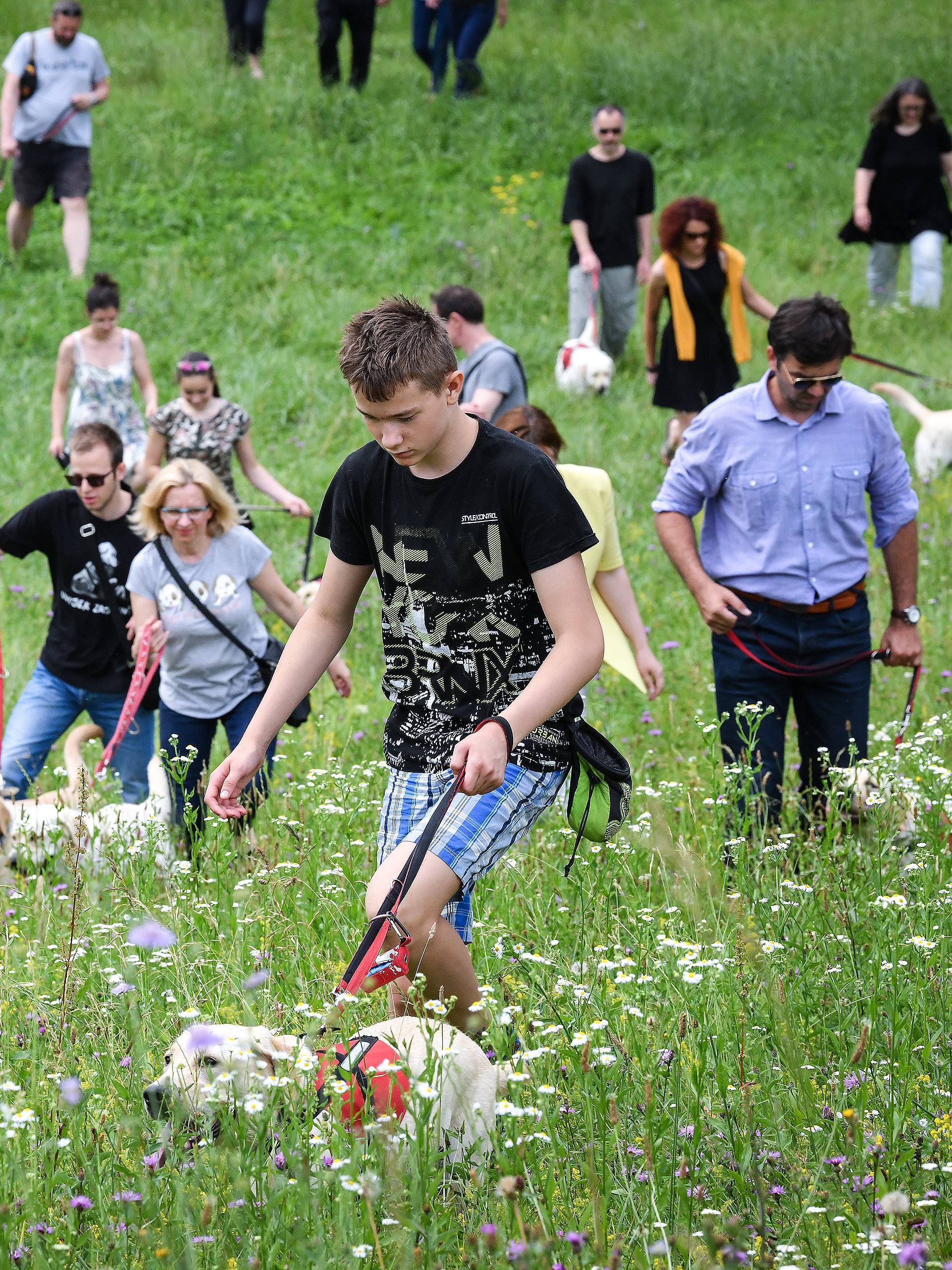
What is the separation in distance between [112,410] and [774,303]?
23.1 ft

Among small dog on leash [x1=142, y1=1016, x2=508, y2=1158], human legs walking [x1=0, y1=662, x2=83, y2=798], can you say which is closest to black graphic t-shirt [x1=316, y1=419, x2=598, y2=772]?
small dog on leash [x1=142, y1=1016, x2=508, y2=1158]

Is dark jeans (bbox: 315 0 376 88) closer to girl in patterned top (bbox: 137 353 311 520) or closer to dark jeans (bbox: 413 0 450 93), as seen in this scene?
dark jeans (bbox: 413 0 450 93)

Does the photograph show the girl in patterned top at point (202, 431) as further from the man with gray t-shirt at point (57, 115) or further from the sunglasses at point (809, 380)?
the man with gray t-shirt at point (57, 115)

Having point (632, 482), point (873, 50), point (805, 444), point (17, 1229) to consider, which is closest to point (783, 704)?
point (805, 444)

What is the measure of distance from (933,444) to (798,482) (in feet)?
19.1

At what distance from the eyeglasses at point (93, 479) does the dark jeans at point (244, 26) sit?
15114mm

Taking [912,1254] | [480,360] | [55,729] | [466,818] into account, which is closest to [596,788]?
[466,818]

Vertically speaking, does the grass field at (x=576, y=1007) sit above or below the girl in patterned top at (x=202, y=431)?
below

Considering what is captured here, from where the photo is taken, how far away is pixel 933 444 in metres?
10.4

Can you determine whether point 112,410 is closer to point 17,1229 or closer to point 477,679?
point 477,679

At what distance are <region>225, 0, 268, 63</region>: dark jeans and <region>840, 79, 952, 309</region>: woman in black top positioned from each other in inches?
378

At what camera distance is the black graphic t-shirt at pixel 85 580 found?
6.20 m

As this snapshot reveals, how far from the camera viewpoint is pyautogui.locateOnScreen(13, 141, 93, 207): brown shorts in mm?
13555

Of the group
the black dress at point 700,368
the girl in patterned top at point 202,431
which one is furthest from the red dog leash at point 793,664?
the black dress at point 700,368
